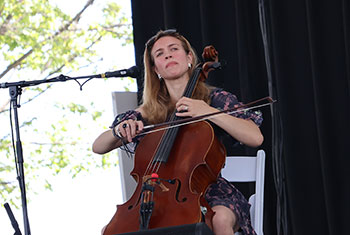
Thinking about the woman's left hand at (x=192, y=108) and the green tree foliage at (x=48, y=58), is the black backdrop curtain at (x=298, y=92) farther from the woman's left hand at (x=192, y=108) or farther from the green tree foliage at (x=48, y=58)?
the green tree foliage at (x=48, y=58)

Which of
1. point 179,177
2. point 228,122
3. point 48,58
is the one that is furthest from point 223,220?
point 48,58

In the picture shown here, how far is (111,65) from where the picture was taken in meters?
5.14

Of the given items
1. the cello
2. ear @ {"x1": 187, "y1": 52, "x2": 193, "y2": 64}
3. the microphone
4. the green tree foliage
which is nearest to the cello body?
the cello

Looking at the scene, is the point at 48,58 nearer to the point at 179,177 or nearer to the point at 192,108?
the point at 192,108

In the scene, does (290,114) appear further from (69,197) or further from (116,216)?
(69,197)

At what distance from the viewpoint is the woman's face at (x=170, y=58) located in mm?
2234

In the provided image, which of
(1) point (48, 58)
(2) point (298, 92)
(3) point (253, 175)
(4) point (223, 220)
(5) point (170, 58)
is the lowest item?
(4) point (223, 220)

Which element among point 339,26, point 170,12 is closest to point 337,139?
point 339,26

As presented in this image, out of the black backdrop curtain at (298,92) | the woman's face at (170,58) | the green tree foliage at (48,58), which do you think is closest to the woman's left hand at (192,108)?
the woman's face at (170,58)

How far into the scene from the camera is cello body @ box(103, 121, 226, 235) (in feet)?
5.65

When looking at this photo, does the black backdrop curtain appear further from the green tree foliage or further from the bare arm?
the green tree foliage

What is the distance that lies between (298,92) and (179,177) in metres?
0.93

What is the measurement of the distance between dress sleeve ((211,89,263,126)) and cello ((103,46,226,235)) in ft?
0.42

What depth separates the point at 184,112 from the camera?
1.99 metres
